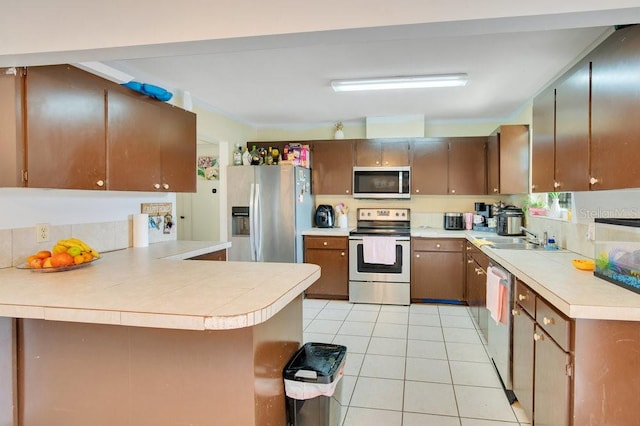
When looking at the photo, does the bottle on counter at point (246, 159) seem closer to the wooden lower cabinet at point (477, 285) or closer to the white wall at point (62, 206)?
the white wall at point (62, 206)

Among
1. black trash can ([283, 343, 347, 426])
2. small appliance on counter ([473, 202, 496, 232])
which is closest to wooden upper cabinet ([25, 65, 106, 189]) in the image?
black trash can ([283, 343, 347, 426])

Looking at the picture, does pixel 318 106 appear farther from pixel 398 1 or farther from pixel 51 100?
pixel 398 1

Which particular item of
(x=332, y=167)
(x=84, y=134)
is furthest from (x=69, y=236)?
(x=332, y=167)

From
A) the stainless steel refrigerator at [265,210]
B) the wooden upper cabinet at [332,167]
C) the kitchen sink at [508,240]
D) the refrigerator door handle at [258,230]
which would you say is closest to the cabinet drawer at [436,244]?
the kitchen sink at [508,240]

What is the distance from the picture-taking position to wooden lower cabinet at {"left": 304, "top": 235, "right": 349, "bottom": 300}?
4566 mm

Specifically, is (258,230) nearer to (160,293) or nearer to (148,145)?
(148,145)

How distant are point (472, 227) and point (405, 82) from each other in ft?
7.47

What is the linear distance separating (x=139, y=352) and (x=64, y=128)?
4.46ft

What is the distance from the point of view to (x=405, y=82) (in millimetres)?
3240

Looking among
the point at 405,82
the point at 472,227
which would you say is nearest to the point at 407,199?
the point at 472,227

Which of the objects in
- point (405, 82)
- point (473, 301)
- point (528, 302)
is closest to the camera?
point (528, 302)

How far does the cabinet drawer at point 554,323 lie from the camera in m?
1.55

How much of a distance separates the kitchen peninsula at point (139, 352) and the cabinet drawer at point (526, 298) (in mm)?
1156

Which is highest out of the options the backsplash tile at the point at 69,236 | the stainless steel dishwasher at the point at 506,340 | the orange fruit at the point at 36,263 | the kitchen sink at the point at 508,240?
the backsplash tile at the point at 69,236
